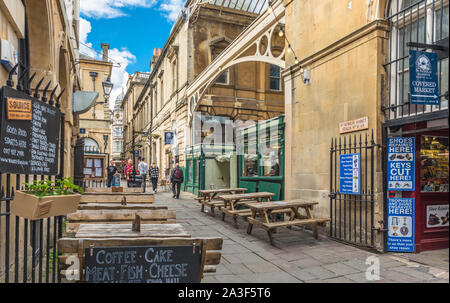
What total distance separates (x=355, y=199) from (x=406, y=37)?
2957mm

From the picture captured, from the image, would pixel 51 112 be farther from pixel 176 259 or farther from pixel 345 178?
pixel 345 178

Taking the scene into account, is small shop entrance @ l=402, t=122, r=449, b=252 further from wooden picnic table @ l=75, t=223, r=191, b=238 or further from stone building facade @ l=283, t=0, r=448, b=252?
wooden picnic table @ l=75, t=223, r=191, b=238

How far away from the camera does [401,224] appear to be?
5.55 meters

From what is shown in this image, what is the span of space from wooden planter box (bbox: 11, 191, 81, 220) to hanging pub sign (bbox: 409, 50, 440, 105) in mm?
4414

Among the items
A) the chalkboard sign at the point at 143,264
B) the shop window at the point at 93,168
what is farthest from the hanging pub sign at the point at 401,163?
the shop window at the point at 93,168

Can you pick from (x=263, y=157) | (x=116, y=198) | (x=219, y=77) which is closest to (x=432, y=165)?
(x=263, y=157)

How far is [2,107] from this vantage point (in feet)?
9.91

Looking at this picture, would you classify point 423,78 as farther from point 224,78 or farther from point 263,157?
point 224,78

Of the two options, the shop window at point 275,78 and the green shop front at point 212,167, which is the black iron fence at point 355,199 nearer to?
the green shop front at point 212,167

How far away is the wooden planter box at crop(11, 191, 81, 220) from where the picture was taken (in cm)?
300

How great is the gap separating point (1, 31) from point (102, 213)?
8.49 ft
